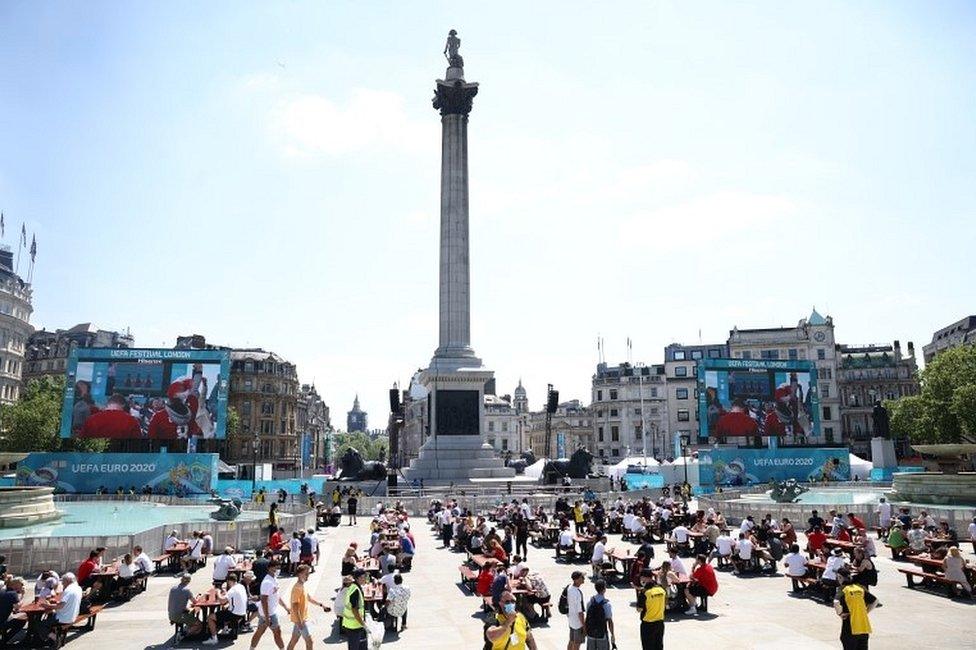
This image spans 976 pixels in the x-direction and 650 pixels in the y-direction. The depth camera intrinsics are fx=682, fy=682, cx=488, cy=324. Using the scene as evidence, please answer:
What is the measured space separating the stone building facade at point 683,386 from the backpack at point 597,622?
96.7 meters

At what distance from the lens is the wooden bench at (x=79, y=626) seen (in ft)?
42.7

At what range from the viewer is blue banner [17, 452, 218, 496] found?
46.3 m

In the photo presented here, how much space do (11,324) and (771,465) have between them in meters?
79.7

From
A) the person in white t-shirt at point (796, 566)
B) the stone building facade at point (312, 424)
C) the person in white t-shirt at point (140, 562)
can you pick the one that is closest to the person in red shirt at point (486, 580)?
the person in white t-shirt at point (796, 566)

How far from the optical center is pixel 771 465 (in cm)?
5075

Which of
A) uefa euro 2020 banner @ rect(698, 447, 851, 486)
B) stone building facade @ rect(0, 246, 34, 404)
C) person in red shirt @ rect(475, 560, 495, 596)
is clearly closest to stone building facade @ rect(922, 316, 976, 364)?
uefa euro 2020 banner @ rect(698, 447, 851, 486)

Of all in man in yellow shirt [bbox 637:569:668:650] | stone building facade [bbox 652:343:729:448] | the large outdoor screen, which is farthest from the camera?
stone building facade [bbox 652:343:729:448]

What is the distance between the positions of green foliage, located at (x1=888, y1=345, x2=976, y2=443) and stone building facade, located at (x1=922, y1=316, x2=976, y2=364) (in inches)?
983

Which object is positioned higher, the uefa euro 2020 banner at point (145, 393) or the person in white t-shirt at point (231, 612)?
the uefa euro 2020 banner at point (145, 393)

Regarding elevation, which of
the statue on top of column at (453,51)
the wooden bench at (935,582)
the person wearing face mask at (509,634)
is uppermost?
the statue on top of column at (453,51)

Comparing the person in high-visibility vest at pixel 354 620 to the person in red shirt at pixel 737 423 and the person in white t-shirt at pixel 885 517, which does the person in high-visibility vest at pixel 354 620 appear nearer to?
the person in white t-shirt at pixel 885 517

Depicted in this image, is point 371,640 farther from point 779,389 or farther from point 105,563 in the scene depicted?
point 779,389

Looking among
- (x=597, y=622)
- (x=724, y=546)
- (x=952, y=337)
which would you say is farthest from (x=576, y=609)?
(x=952, y=337)

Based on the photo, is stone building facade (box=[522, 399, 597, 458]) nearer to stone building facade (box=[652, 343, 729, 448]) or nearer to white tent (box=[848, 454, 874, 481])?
stone building facade (box=[652, 343, 729, 448])
